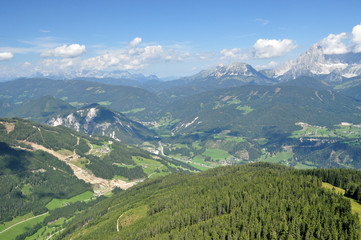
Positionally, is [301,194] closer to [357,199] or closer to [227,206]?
[357,199]

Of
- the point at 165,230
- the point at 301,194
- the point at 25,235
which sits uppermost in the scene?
the point at 301,194

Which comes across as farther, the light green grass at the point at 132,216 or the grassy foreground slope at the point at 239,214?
the light green grass at the point at 132,216

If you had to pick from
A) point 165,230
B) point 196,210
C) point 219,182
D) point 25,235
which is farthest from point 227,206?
point 25,235

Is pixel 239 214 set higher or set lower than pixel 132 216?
higher

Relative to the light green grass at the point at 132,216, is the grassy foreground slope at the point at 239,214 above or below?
above

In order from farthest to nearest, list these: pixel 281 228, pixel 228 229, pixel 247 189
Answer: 1. pixel 247 189
2. pixel 228 229
3. pixel 281 228

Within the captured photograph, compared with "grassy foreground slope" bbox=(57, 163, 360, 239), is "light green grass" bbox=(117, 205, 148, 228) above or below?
below

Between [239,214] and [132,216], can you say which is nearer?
[239,214]

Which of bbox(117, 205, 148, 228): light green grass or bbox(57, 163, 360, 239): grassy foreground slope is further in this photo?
bbox(117, 205, 148, 228): light green grass
